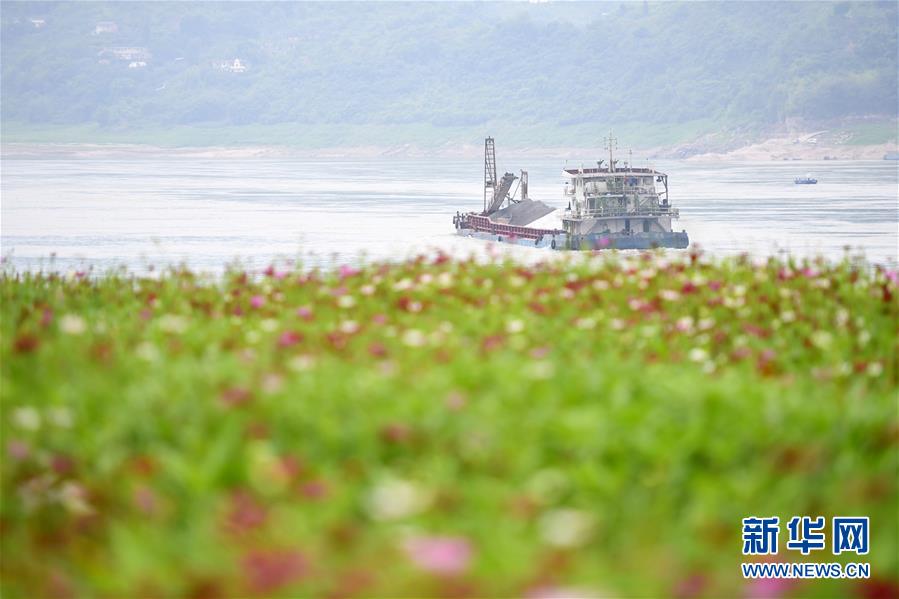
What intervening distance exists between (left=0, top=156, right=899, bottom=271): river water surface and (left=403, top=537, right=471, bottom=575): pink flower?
19384 millimetres

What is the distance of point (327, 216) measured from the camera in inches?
3442

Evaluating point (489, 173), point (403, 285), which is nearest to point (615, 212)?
point (489, 173)

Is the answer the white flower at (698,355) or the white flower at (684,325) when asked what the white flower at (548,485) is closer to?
the white flower at (698,355)

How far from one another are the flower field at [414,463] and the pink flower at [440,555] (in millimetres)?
11

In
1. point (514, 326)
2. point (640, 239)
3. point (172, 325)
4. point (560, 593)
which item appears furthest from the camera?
point (640, 239)

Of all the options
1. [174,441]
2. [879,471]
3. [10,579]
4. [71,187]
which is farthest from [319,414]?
[71,187]

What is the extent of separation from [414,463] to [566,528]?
117 cm

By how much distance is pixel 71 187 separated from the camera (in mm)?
126938

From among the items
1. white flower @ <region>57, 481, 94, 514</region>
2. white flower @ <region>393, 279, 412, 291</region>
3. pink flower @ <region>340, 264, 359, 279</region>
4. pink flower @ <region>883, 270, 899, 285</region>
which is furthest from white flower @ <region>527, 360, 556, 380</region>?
pink flower @ <region>883, 270, 899, 285</region>

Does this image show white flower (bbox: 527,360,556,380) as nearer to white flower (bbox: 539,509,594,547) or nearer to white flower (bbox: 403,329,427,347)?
white flower (bbox: 403,329,427,347)

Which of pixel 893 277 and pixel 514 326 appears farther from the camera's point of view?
pixel 893 277

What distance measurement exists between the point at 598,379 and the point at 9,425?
9.37 ft

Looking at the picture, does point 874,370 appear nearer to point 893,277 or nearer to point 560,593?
point 893,277

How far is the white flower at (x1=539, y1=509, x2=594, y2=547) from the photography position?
4.66 meters
